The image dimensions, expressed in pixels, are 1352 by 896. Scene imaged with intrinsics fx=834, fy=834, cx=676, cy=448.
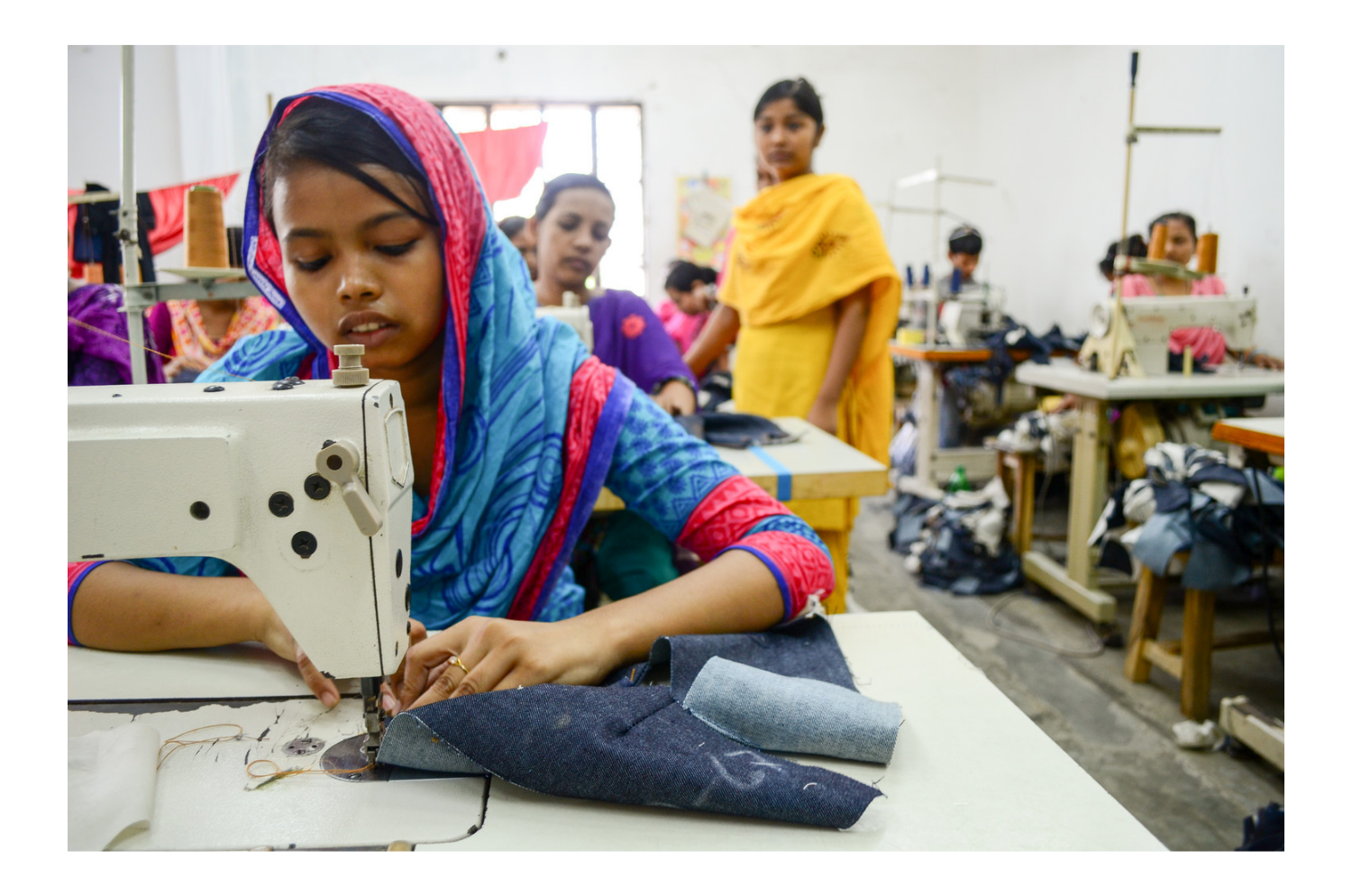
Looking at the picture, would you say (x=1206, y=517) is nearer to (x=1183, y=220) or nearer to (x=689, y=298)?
(x=1183, y=220)

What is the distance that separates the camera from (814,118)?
2430 mm

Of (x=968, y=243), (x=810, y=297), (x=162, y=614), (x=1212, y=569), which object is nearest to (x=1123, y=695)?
(x=1212, y=569)

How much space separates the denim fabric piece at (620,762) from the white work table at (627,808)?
0.05 ft

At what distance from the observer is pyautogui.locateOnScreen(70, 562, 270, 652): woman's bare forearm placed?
0.82 meters

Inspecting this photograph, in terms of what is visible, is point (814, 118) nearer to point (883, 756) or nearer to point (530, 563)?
point (530, 563)

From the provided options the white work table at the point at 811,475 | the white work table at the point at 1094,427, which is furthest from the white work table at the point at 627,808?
the white work table at the point at 1094,427

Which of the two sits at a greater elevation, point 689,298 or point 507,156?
point 507,156

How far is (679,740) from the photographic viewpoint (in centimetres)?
61

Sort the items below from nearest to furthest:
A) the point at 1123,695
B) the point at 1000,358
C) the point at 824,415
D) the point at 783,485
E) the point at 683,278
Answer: the point at 783,485 → the point at 1123,695 → the point at 824,415 → the point at 1000,358 → the point at 683,278

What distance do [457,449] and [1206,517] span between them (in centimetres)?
195

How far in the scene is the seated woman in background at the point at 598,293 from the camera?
2150 millimetres

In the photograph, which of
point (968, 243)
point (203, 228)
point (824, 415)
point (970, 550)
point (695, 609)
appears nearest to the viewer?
point (695, 609)

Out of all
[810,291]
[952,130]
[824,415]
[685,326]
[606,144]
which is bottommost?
[824,415]
